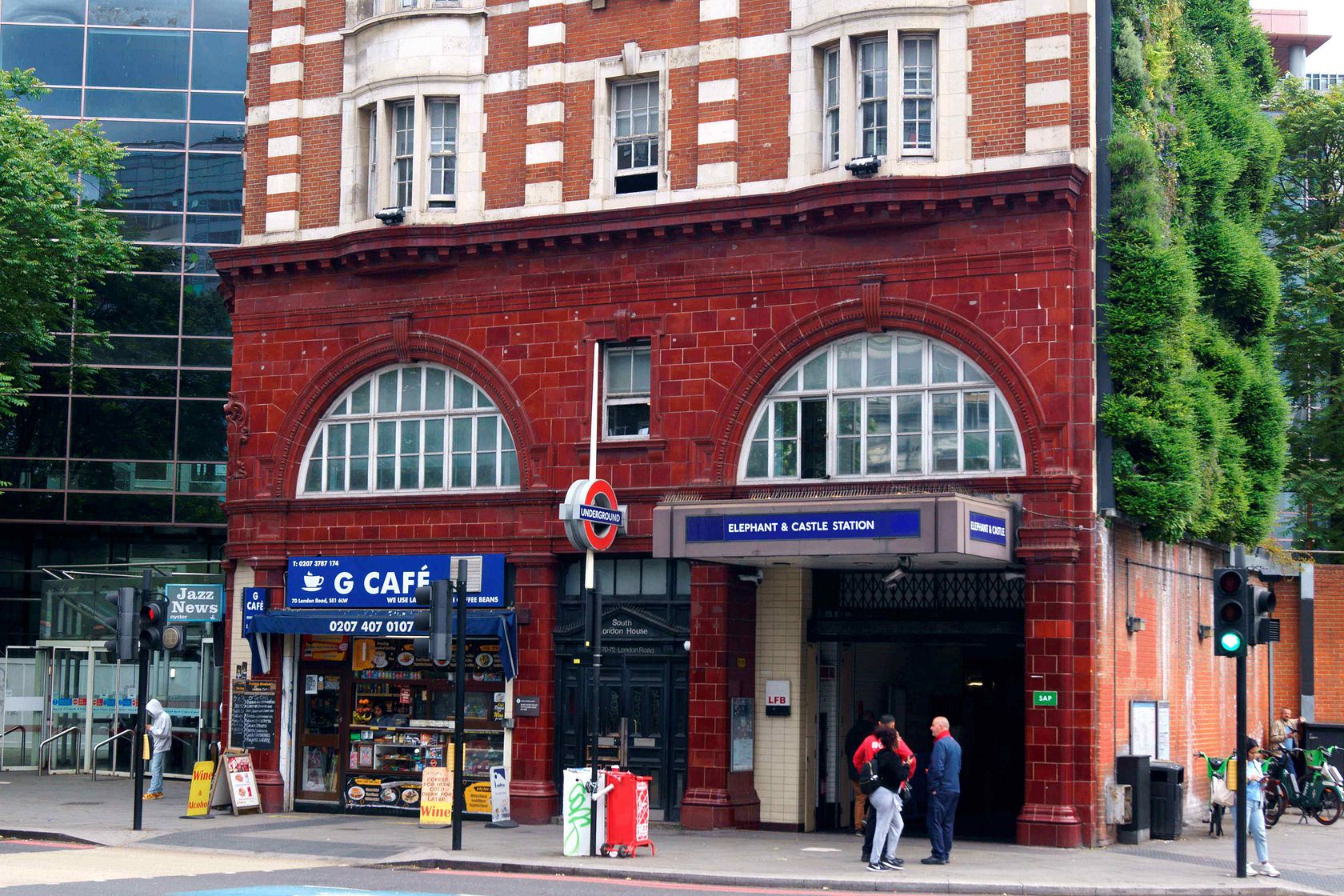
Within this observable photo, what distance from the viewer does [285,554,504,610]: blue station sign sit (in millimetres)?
25297

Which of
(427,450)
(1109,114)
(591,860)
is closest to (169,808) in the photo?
(427,450)

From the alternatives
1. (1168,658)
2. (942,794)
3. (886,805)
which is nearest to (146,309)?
(1168,658)

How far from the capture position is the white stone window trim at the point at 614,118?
2484 centimetres

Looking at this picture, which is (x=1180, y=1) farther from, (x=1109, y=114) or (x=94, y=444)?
(x=94, y=444)

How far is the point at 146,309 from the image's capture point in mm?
43812

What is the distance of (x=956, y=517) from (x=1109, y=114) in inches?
258

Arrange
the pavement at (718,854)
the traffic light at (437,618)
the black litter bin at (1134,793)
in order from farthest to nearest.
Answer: the black litter bin at (1134,793) → the traffic light at (437,618) → the pavement at (718,854)

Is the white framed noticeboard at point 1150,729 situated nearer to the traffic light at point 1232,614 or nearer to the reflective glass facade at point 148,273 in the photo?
the traffic light at point 1232,614

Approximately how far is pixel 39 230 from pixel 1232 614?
2473cm

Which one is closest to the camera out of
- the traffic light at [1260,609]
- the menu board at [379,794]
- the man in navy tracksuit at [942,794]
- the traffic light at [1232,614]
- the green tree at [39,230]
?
the traffic light at [1232,614]

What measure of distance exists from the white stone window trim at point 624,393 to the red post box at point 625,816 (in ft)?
19.7

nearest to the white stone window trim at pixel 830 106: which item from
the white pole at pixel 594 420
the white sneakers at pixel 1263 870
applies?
the white pole at pixel 594 420

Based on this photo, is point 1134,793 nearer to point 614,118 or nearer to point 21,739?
point 614,118

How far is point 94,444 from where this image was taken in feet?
143
